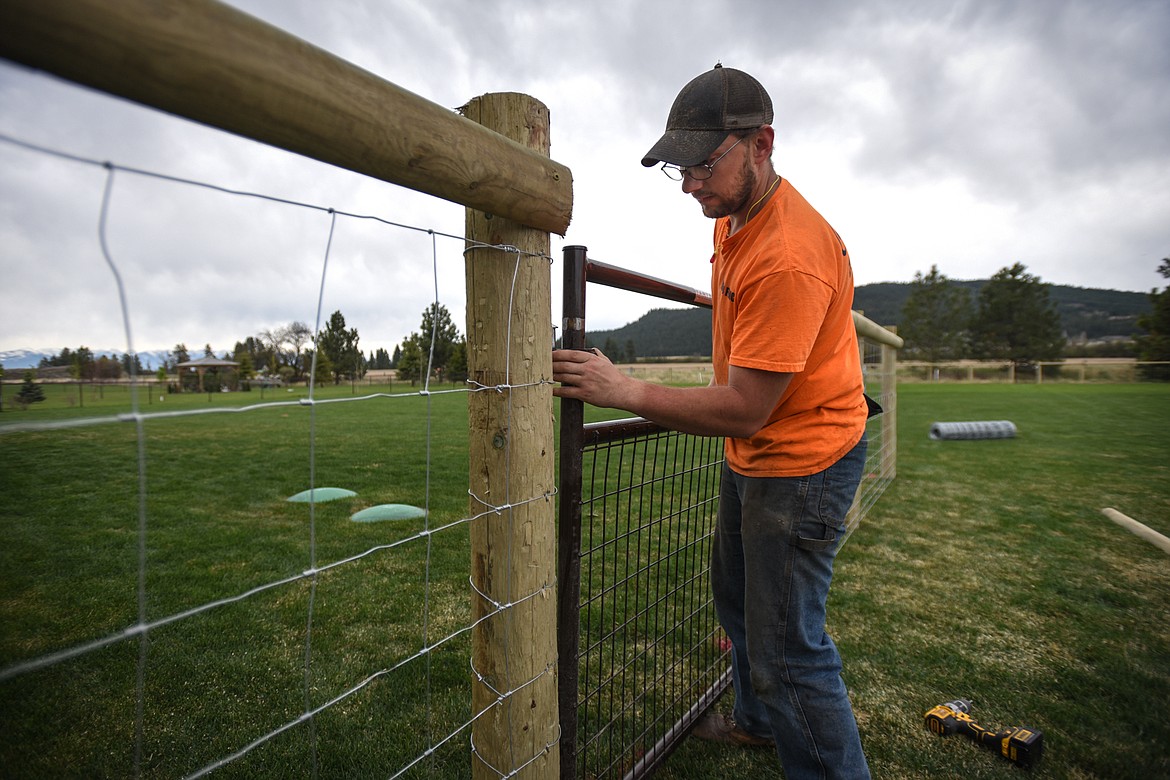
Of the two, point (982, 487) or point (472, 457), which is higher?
point (472, 457)

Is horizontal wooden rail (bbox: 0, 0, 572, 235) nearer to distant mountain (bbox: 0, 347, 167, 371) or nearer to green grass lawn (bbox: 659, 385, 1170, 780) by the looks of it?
distant mountain (bbox: 0, 347, 167, 371)

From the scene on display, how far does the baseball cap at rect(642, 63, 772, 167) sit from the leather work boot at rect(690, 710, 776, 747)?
2.19m

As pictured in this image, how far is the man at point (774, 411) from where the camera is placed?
1458mm

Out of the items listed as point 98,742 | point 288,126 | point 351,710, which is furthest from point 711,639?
point 288,126

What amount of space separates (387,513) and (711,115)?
4.97 m

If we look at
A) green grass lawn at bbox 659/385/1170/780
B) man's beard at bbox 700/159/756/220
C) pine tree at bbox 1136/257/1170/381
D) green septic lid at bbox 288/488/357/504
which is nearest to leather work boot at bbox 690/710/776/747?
green grass lawn at bbox 659/385/1170/780

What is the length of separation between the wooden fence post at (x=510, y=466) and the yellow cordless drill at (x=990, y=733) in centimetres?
191

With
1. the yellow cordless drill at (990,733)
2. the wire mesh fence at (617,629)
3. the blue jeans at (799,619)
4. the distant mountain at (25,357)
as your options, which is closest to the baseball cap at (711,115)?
the wire mesh fence at (617,629)

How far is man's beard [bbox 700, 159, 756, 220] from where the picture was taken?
1617mm

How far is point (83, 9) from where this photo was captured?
1.80ft

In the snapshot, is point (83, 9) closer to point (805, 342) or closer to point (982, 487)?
point (805, 342)

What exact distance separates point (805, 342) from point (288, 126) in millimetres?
1167

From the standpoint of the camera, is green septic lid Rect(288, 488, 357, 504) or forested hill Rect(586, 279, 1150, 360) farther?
forested hill Rect(586, 279, 1150, 360)

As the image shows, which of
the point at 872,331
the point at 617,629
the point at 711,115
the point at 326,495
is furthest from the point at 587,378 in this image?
the point at 326,495
